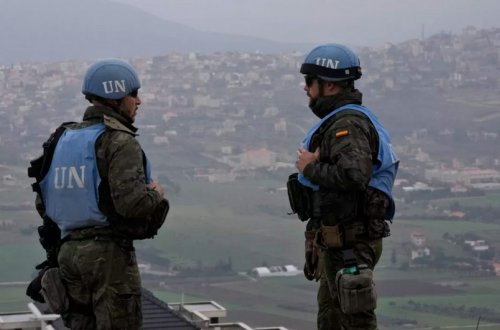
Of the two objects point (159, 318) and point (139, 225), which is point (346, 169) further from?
point (159, 318)

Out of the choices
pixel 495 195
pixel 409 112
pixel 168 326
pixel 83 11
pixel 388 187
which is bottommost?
pixel 168 326

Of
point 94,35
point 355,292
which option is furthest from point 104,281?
point 94,35

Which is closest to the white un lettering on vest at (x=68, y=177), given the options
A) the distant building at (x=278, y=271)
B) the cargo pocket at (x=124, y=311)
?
the cargo pocket at (x=124, y=311)

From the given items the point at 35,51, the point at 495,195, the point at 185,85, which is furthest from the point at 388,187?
the point at 35,51

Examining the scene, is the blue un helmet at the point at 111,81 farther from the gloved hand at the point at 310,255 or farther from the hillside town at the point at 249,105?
the hillside town at the point at 249,105

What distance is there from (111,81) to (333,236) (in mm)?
1234

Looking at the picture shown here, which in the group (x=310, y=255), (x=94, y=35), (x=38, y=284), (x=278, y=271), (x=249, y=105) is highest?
(x=94, y=35)

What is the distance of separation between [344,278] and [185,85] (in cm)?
10621

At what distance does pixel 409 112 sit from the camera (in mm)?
112500

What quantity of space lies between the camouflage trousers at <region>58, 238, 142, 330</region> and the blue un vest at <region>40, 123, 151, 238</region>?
4.1 inches

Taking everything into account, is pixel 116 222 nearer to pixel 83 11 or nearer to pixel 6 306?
pixel 6 306

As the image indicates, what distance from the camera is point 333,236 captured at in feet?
17.3

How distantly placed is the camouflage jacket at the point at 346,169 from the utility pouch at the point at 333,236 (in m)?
0.03

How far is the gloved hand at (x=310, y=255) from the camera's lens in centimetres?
548
